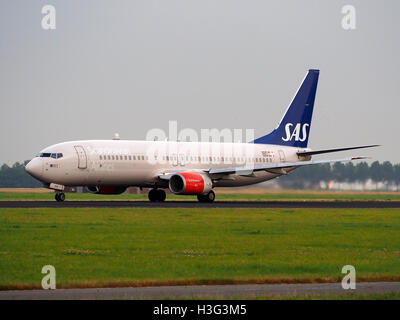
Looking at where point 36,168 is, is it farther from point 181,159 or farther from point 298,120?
point 298,120

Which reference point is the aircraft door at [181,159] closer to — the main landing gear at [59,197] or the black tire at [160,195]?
the black tire at [160,195]

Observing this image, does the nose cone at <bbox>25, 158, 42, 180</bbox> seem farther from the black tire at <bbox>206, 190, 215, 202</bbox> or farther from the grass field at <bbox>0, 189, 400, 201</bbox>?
the black tire at <bbox>206, 190, 215, 202</bbox>

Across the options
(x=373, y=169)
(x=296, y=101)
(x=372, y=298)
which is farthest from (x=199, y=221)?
(x=373, y=169)

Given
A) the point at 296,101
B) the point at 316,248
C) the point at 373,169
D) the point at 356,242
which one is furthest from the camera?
the point at 373,169

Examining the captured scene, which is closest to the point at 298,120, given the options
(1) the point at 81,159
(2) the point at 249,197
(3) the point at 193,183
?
(2) the point at 249,197

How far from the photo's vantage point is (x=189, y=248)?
85.9 ft

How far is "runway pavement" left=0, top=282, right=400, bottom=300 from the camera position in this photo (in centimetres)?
1697

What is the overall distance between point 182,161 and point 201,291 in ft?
138

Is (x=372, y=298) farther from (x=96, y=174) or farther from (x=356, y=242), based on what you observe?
(x=96, y=174)

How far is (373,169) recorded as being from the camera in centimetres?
8569

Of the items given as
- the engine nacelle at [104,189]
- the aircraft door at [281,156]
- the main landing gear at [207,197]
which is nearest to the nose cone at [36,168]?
the engine nacelle at [104,189]

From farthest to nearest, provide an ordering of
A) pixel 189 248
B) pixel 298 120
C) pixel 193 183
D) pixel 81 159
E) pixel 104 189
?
pixel 298 120, pixel 104 189, pixel 193 183, pixel 81 159, pixel 189 248
